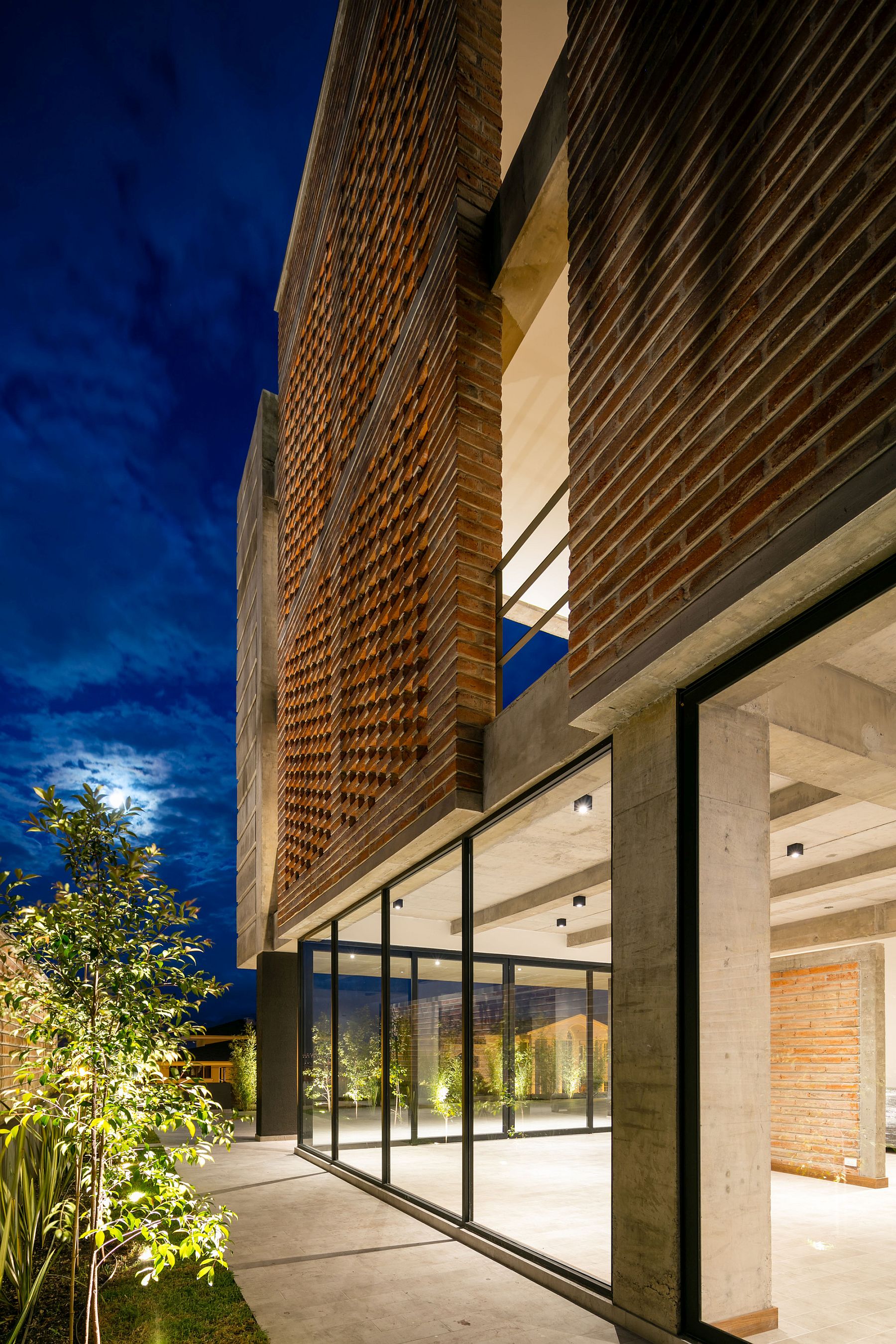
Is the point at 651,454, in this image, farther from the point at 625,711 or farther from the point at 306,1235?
the point at 306,1235

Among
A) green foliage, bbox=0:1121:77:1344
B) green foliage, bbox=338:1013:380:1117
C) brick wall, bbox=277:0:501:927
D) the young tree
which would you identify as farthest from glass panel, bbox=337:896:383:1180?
the young tree

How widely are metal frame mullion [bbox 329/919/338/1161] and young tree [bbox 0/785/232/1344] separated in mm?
6461

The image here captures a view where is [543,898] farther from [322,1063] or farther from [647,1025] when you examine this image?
[322,1063]

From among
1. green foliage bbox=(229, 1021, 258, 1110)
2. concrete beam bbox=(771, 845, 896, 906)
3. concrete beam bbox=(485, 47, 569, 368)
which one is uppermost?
concrete beam bbox=(485, 47, 569, 368)

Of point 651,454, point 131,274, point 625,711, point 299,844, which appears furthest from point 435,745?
point 131,274

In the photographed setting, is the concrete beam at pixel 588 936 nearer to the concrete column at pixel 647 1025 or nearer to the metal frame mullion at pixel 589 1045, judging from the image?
the metal frame mullion at pixel 589 1045

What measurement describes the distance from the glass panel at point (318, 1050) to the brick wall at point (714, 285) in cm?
758

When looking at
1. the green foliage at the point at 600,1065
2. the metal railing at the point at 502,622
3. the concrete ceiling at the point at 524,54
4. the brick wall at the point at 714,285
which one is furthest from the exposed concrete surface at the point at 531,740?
the concrete ceiling at the point at 524,54

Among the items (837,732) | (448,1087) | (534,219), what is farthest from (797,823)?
(534,219)

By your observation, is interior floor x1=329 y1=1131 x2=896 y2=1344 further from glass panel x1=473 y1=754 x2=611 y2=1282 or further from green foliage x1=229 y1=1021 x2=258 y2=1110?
green foliage x1=229 y1=1021 x2=258 y2=1110

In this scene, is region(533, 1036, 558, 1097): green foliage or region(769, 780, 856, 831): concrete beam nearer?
region(769, 780, 856, 831): concrete beam

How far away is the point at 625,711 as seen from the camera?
4434mm

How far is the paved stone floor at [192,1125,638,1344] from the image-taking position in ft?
14.0

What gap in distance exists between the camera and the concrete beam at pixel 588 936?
4.85 m
